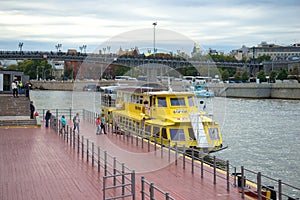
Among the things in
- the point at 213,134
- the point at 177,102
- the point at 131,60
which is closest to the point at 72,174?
the point at 213,134

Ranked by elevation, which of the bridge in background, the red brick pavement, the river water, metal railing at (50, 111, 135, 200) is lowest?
the river water

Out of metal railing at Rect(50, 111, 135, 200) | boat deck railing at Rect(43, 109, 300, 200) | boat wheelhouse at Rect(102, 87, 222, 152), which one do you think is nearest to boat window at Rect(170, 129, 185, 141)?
boat wheelhouse at Rect(102, 87, 222, 152)

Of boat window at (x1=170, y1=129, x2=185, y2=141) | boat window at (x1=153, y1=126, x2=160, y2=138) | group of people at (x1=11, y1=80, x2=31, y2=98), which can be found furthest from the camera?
group of people at (x1=11, y1=80, x2=31, y2=98)

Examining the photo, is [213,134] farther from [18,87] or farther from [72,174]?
[18,87]

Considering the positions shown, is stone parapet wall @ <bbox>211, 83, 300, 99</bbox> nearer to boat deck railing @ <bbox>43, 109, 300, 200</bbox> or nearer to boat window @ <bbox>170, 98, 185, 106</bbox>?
boat window @ <bbox>170, 98, 185, 106</bbox>

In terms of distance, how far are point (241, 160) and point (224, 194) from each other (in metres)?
12.8

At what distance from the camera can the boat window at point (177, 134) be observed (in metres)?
23.4

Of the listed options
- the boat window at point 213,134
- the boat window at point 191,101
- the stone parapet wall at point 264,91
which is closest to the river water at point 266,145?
the boat window at point 213,134

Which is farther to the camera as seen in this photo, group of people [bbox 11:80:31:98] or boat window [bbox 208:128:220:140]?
group of people [bbox 11:80:31:98]

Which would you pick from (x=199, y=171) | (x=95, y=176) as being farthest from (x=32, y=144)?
(x=199, y=171)

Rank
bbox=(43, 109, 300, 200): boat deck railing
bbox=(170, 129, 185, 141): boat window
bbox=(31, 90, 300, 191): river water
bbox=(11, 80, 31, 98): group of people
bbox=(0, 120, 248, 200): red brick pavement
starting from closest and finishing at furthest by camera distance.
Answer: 1. bbox=(43, 109, 300, 200): boat deck railing
2. bbox=(0, 120, 248, 200): red brick pavement
3. bbox=(170, 129, 185, 141): boat window
4. bbox=(31, 90, 300, 191): river water
5. bbox=(11, 80, 31, 98): group of people

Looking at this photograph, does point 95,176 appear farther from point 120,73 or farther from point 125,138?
point 120,73

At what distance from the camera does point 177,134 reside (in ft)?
76.9

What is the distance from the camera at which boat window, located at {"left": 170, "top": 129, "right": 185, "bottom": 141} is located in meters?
23.4
